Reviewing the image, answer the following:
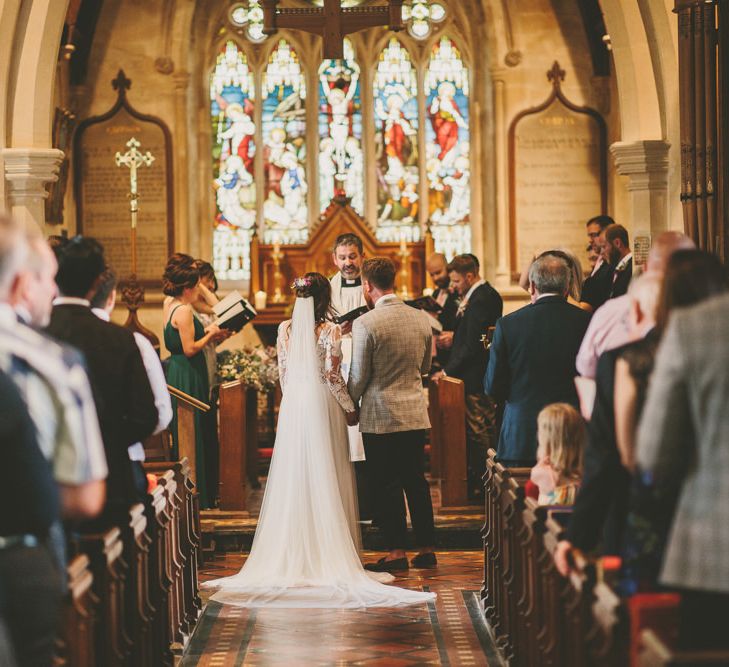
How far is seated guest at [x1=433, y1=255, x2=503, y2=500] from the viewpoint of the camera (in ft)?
27.5

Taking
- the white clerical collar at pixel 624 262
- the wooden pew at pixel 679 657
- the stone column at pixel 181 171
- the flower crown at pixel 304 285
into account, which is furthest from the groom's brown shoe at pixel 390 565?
the stone column at pixel 181 171

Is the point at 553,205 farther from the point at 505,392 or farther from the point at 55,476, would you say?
the point at 55,476

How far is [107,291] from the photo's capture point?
13.9 feet

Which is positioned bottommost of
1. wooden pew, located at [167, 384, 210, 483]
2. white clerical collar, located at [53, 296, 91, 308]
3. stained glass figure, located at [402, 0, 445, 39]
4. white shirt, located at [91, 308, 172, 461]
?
wooden pew, located at [167, 384, 210, 483]

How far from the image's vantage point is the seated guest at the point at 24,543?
9.14 ft

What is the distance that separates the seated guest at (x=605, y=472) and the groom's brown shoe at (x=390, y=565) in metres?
3.59

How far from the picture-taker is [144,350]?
440 cm

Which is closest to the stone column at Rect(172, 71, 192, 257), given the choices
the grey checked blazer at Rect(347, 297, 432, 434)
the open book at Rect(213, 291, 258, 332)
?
the open book at Rect(213, 291, 258, 332)

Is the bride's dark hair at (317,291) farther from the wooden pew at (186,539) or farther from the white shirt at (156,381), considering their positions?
the white shirt at (156,381)

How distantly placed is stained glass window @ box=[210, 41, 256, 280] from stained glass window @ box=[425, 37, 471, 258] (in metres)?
2.00

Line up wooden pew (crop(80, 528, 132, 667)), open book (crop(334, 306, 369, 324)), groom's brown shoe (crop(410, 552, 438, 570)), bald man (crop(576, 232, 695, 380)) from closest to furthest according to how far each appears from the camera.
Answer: wooden pew (crop(80, 528, 132, 667))
bald man (crop(576, 232, 695, 380))
groom's brown shoe (crop(410, 552, 438, 570))
open book (crop(334, 306, 369, 324))

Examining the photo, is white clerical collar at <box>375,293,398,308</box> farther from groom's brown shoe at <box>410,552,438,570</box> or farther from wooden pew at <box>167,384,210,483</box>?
wooden pew at <box>167,384,210,483</box>

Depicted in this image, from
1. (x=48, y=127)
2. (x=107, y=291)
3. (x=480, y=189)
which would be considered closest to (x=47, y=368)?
(x=107, y=291)

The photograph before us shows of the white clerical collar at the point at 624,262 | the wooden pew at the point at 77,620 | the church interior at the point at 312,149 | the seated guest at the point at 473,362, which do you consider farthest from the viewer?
the church interior at the point at 312,149
